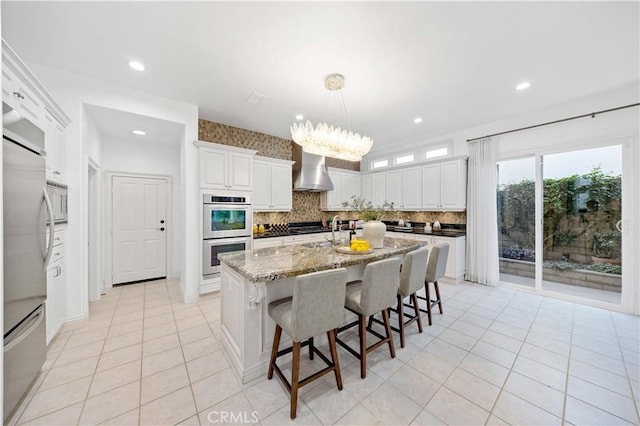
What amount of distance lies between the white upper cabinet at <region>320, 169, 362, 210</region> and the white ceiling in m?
2.52

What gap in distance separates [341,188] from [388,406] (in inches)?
185

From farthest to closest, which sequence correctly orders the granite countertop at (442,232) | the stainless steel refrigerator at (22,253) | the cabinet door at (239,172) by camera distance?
the granite countertop at (442,232) < the cabinet door at (239,172) < the stainless steel refrigerator at (22,253)

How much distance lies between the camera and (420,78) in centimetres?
284

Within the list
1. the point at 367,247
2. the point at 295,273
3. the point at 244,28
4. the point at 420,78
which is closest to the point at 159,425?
the point at 295,273

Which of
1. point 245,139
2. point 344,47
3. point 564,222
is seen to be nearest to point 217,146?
point 245,139

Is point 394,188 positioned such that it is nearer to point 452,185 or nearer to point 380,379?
point 452,185

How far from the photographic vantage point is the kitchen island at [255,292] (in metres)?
1.75

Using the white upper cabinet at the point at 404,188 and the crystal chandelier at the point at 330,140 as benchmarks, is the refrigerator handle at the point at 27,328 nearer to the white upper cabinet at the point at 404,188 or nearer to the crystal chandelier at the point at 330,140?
the crystal chandelier at the point at 330,140

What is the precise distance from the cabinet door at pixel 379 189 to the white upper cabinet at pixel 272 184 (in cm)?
218

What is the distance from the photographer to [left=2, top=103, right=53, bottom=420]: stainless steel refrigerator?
143cm

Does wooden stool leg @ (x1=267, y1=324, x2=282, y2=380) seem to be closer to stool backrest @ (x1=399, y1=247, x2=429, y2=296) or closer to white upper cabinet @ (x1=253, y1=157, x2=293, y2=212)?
stool backrest @ (x1=399, y1=247, x2=429, y2=296)

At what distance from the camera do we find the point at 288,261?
2.03 metres

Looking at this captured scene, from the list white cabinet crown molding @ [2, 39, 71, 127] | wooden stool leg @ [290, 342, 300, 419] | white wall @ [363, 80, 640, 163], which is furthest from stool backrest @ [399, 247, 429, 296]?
white cabinet crown molding @ [2, 39, 71, 127]

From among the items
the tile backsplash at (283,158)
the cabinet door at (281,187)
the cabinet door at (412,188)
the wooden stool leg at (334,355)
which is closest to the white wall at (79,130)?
the tile backsplash at (283,158)
